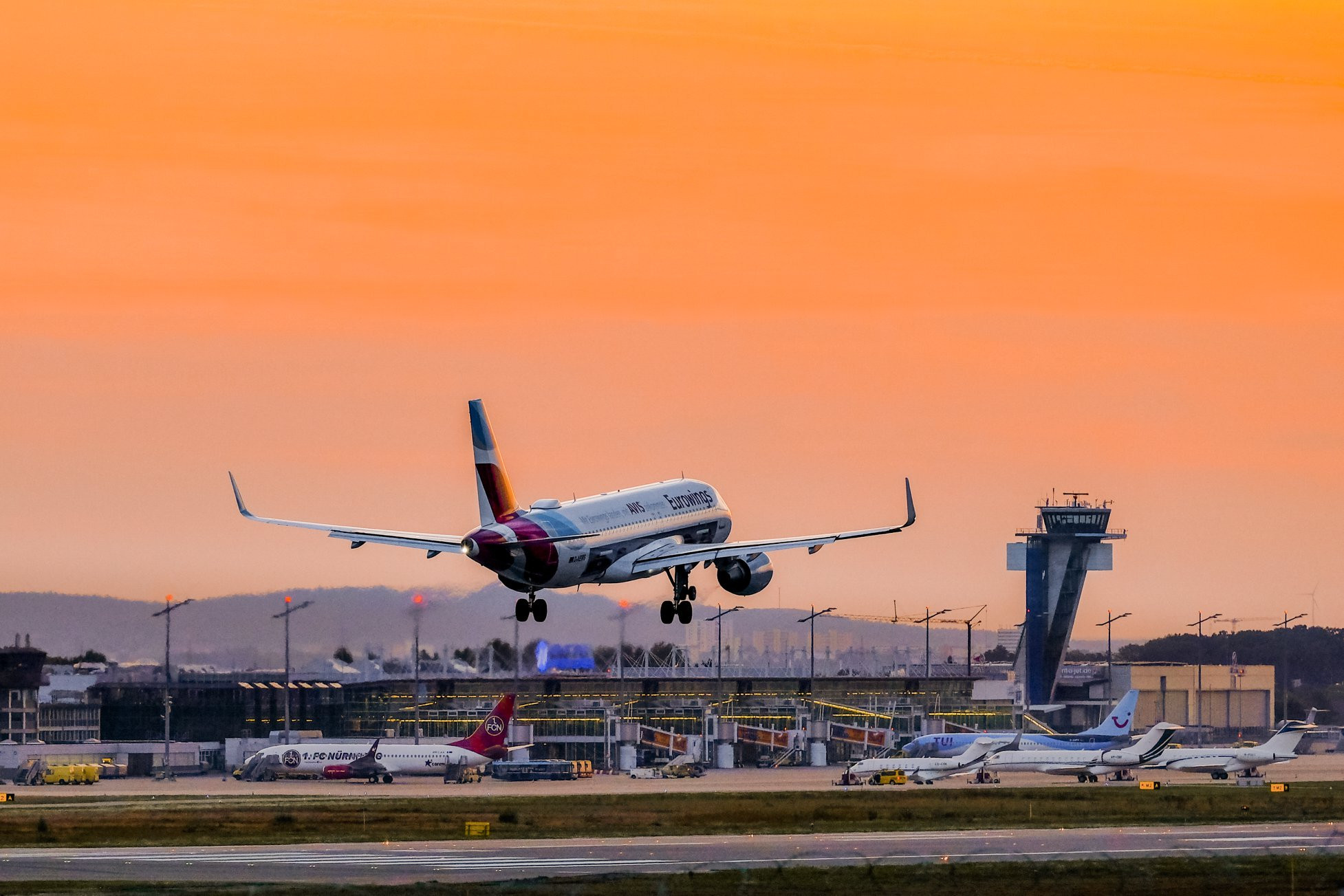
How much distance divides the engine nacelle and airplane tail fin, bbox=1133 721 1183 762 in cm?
8389

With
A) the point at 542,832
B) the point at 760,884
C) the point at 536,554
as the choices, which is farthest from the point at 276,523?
the point at 760,884

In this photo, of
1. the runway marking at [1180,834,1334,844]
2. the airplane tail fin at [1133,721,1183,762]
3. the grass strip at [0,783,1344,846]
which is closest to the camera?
the runway marking at [1180,834,1334,844]

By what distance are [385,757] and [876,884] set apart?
118164mm

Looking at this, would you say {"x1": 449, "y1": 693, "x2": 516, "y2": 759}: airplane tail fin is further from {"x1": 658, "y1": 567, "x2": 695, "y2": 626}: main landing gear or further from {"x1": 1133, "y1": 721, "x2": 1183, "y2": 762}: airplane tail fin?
{"x1": 658, "y1": 567, "x2": 695, "y2": 626}: main landing gear

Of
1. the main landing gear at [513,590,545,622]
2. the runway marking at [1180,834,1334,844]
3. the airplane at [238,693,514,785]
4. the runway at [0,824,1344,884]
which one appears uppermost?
the main landing gear at [513,590,545,622]

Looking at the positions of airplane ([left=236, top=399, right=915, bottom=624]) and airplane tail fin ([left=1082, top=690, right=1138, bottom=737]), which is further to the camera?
airplane tail fin ([left=1082, top=690, right=1138, bottom=737])

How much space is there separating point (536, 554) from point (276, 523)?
1428cm

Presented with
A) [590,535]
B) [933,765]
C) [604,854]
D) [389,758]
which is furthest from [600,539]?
[389,758]

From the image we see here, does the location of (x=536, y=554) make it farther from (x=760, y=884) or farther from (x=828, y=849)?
(x=760, y=884)

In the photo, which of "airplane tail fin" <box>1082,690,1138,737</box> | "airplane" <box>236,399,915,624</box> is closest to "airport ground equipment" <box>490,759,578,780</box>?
"airplane tail fin" <box>1082,690,1138,737</box>

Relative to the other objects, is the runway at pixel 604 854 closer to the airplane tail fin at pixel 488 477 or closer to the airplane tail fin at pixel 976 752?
the airplane tail fin at pixel 488 477

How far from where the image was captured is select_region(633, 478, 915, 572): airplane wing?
8862cm

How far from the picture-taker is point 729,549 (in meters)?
92.1

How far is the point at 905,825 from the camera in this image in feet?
320
